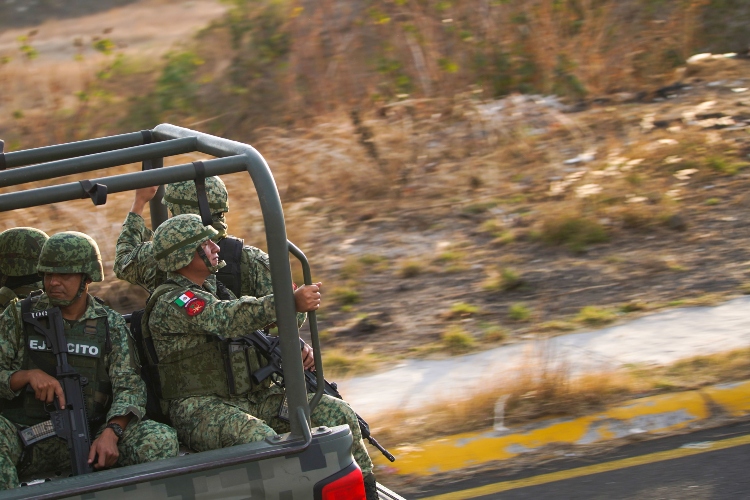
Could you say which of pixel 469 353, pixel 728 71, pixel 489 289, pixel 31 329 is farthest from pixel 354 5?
pixel 31 329

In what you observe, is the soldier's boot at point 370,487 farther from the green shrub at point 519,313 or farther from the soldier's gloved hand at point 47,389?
the green shrub at point 519,313

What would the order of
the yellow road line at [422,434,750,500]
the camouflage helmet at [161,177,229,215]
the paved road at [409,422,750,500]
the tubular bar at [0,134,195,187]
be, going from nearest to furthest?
the tubular bar at [0,134,195,187]
the camouflage helmet at [161,177,229,215]
the paved road at [409,422,750,500]
the yellow road line at [422,434,750,500]

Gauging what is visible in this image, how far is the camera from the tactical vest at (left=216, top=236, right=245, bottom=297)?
437 centimetres

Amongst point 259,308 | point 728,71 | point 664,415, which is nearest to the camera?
point 259,308

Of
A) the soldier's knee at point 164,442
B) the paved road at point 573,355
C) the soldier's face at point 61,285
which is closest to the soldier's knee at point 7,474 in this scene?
the soldier's knee at point 164,442

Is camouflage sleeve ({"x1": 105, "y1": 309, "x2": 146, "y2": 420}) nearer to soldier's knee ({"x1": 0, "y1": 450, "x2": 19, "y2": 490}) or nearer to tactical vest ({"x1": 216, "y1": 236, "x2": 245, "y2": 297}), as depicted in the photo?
soldier's knee ({"x1": 0, "y1": 450, "x2": 19, "y2": 490})

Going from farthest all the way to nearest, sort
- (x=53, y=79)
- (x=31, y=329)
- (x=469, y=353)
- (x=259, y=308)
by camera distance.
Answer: (x=53, y=79) < (x=469, y=353) < (x=31, y=329) < (x=259, y=308)

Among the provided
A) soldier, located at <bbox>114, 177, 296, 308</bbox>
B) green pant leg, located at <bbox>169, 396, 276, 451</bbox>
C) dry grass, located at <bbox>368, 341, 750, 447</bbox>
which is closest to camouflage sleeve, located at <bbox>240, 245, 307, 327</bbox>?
soldier, located at <bbox>114, 177, 296, 308</bbox>

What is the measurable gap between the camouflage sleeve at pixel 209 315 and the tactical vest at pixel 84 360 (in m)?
0.19

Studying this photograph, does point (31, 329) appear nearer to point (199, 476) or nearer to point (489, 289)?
point (199, 476)

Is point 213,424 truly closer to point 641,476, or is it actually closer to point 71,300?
point 71,300

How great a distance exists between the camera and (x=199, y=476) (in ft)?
10.00

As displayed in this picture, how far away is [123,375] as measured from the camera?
3.64m

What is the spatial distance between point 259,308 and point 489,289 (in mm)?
4248
